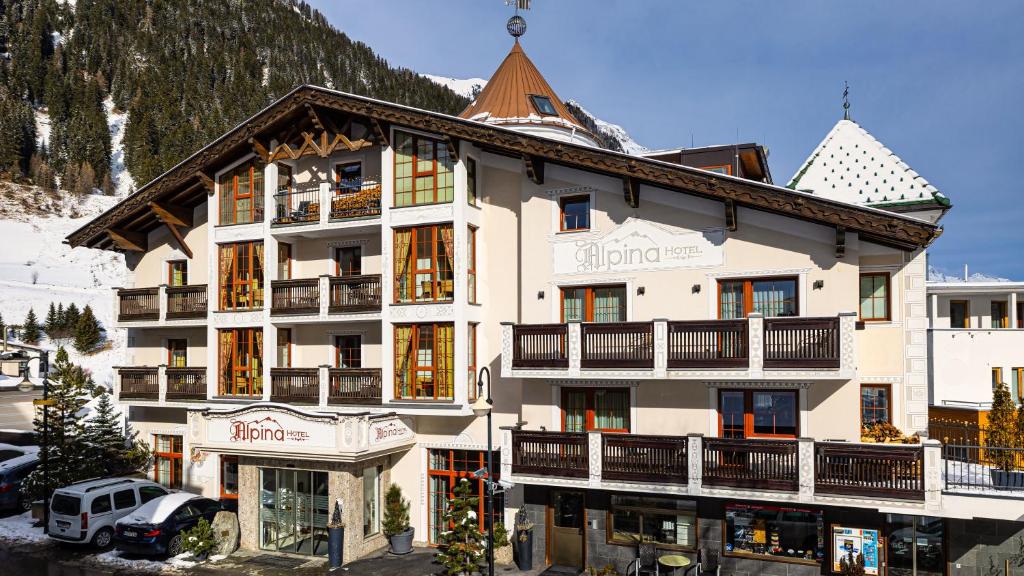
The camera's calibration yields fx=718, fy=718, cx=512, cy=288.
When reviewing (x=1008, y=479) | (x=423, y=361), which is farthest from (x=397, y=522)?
(x=1008, y=479)

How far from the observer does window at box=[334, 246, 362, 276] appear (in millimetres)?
23594

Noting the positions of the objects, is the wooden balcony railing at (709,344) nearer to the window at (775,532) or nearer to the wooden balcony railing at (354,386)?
the window at (775,532)

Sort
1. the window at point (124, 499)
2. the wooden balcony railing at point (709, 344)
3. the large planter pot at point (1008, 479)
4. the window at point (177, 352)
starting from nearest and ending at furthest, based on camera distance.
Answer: the large planter pot at point (1008, 479), the wooden balcony railing at point (709, 344), the window at point (124, 499), the window at point (177, 352)

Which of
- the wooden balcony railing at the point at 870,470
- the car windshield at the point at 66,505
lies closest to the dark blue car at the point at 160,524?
the car windshield at the point at 66,505

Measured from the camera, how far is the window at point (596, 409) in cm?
1930

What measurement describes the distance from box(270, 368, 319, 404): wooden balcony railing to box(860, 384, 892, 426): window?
1536cm

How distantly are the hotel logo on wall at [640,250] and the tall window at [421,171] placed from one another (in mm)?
3857

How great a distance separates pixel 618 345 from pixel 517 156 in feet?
21.6

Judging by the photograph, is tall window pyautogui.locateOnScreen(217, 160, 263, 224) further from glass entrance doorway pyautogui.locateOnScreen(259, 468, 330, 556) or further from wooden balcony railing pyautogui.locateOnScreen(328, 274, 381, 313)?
glass entrance doorway pyautogui.locateOnScreen(259, 468, 330, 556)

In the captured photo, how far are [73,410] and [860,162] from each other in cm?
2668

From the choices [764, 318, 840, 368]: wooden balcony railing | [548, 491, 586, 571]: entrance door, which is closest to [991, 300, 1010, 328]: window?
[764, 318, 840, 368]: wooden balcony railing

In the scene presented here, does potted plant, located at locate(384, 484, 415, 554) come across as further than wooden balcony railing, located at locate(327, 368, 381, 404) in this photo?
No

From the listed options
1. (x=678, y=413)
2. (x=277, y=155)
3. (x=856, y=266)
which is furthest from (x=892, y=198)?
(x=277, y=155)

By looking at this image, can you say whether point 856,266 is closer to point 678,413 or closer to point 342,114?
point 678,413
